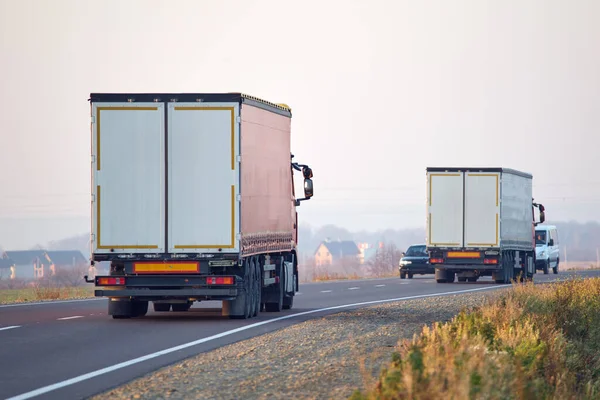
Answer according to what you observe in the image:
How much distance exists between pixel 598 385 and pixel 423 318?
873 cm

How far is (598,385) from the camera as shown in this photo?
13000 mm

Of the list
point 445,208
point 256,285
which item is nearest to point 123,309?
point 256,285

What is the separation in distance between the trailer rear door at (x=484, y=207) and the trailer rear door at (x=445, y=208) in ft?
1.09

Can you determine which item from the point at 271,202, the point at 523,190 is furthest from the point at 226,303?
the point at 523,190

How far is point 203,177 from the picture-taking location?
20.3 m

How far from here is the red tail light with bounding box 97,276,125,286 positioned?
20422 mm

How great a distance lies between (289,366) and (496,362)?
352 centimetres

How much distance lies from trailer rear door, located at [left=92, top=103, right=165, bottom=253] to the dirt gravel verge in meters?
3.21

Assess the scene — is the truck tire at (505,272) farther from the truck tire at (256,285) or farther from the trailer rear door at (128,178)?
the trailer rear door at (128,178)

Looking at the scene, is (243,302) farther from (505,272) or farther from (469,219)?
(505,272)

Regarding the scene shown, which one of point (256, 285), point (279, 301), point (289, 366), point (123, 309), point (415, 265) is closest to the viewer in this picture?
point (289, 366)

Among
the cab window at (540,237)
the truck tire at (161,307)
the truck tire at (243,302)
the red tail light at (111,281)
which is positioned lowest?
the truck tire at (161,307)

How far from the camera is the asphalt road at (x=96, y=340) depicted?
12242mm

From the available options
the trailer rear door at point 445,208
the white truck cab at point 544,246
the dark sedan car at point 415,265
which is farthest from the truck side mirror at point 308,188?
the white truck cab at point 544,246
